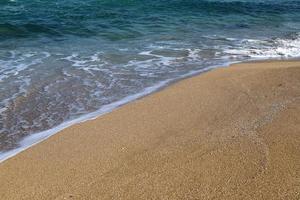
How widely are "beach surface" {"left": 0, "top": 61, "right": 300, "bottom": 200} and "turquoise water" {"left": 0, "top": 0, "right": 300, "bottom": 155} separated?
0.75 m

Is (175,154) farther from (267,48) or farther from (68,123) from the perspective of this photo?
(267,48)

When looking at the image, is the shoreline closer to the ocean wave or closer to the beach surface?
the beach surface

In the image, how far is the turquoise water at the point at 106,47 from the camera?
22.1 ft

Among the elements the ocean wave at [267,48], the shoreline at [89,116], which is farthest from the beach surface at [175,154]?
the ocean wave at [267,48]

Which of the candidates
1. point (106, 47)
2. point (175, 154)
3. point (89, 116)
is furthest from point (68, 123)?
point (106, 47)

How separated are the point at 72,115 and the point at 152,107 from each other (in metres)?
1.04

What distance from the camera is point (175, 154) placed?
456cm

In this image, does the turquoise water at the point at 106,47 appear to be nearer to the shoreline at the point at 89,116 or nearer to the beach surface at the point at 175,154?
the shoreline at the point at 89,116

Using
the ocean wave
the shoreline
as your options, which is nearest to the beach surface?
the shoreline

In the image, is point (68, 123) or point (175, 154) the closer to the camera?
point (175, 154)

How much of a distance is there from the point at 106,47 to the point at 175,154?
6.66 m

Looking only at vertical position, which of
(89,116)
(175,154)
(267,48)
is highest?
(175,154)

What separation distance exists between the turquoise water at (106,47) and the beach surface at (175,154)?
0.75 metres

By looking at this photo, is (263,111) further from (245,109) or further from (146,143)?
(146,143)
